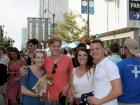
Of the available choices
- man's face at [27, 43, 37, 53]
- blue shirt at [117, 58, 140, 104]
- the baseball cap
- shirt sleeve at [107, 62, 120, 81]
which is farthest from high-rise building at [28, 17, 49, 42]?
shirt sleeve at [107, 62, 120, 81]

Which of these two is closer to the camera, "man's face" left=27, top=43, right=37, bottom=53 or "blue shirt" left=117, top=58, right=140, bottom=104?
"blue shirt" left=117, top=58, right=140, bottom=104

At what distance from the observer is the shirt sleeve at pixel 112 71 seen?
5.43m

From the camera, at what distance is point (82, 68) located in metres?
6.48

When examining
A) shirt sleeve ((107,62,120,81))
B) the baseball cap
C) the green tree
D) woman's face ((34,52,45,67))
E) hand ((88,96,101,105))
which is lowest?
hand ((88,96,101,105))

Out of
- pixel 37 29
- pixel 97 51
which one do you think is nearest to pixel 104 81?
pixel 97 51

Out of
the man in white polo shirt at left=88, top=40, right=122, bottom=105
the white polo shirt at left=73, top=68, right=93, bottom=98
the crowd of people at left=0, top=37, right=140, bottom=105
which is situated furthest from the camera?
the white polo shirt at left=73, top=68, right=93, bottom=98

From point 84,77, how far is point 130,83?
31.1 inches

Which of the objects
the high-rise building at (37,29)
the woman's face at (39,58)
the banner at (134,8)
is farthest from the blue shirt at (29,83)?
the high-rise building at (37,29)

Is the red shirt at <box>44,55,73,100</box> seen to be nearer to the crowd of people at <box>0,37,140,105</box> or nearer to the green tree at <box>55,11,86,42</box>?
the crowd of people at <box>0,37,140,105</box>

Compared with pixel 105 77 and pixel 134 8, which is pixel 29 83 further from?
pixel 134 8

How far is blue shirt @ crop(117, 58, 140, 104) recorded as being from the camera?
580cm

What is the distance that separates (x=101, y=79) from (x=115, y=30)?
148 ft

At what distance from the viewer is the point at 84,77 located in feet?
20.8

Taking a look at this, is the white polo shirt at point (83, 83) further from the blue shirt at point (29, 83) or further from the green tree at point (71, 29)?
the green tree at point (71, 29)
